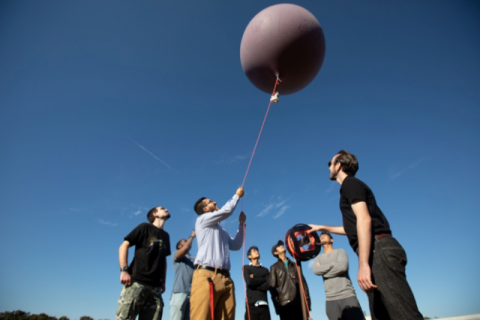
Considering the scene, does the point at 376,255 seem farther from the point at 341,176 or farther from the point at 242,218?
the point at 242,218

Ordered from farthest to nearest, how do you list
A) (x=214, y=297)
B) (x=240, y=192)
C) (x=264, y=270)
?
(x=264, y=270), (x=240, y=192), (x=214, y=297)

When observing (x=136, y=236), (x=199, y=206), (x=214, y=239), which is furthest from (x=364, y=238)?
(x=136, y=236)

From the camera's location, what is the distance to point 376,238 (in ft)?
6.47

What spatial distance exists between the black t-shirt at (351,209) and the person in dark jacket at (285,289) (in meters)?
2.84

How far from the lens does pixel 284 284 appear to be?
480 centimetres

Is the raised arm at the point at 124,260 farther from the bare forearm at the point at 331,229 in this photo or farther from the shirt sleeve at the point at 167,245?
the bare forearm at the point at 331,229

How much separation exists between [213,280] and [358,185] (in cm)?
195

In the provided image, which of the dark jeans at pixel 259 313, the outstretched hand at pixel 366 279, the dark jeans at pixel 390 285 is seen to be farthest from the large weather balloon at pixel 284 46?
the dark jeans at pixel 259 313

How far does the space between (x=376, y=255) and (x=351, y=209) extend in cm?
42

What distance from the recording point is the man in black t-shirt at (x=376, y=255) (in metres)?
1.73

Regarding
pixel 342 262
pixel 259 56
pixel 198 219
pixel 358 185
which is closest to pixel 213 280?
pixel 198 219

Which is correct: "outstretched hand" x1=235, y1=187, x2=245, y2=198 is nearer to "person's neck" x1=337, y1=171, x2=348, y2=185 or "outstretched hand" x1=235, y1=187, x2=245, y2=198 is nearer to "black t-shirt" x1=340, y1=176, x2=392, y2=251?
"person's neck" x1=337, y1=171, x2=348, y2=185

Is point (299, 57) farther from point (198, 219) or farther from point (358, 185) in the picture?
point (198, 219)

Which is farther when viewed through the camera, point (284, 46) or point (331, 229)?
point (284, 46)
